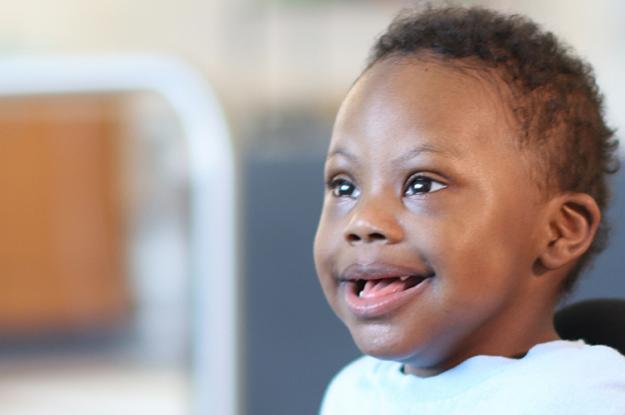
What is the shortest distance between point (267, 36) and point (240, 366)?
11.3 feet

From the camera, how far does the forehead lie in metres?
0.68

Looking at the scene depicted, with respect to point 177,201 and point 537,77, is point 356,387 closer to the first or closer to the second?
point 537,77

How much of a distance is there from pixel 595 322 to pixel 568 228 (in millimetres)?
104

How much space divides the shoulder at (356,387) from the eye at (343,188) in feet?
0.43

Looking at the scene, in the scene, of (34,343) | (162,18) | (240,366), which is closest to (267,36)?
(162,18)

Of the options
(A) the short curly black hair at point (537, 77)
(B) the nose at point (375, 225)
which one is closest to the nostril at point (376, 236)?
(B) the nose at point (375, 225)

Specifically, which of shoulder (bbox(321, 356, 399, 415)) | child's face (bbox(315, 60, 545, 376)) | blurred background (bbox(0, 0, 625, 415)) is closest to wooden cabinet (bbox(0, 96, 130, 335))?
blurred background (bbox(0, 0, 625, 415))

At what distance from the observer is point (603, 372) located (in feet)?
2.15

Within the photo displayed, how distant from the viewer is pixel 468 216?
0.68m

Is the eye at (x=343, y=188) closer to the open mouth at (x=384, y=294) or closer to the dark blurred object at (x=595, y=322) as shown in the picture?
the open mouth at (x=384, y=294)

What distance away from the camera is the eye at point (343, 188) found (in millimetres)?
Answer: 717

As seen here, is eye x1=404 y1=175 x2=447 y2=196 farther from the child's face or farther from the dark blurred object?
the dark blurred object

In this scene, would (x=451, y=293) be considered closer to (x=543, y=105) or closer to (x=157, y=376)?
(x=543, y=105)

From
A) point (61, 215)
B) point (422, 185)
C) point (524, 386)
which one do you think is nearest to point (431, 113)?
point (422, 185)
